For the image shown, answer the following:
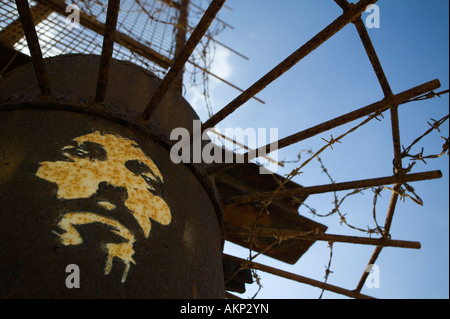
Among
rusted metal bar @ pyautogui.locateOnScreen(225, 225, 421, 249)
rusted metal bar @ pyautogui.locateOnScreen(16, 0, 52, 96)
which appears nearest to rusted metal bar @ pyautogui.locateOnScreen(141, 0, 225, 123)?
rusted metal bar @ pyautogui.locateOnScreen(16, 0, 52, 96)

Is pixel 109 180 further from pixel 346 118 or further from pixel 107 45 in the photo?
pixel 346 118

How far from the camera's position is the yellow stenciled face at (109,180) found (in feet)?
5.15

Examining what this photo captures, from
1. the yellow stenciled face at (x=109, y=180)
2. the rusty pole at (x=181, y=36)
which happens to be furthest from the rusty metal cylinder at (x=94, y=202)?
the rusty pole at (x=181, y=36)

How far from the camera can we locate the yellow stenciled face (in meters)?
1.57

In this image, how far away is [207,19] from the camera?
6.94 ft

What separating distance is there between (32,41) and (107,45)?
422 mm

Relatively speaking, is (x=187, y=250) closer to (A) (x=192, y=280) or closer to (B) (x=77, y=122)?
(A) (x=192, y=280)

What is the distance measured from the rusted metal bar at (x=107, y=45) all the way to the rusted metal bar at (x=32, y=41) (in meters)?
0.31

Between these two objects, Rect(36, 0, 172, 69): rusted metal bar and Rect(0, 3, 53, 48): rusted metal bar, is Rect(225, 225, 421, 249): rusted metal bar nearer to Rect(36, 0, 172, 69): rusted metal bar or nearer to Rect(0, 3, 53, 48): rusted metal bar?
Rect(36, 0, 172, 69): rusted metal bar

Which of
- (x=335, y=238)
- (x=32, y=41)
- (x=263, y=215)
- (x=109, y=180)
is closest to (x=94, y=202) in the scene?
(x=109, y=180)

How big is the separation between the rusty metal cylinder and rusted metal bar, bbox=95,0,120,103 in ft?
0.29

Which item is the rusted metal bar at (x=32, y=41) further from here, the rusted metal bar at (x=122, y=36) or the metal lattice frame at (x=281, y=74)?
the rusted metal bar at (x=122, y=36)

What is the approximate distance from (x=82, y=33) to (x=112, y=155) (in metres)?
3.96
